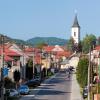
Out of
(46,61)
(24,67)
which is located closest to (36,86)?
(24,67)

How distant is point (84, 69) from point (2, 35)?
37.7 metres

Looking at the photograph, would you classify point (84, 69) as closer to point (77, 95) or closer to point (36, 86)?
point (36, 86)

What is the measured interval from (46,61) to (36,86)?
70.9m

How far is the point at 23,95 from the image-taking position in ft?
225

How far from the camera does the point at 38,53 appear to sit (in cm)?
16112

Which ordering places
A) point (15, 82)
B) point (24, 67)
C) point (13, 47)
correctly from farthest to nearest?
point (13, 47) → point (24, 67) → point (15, 82)

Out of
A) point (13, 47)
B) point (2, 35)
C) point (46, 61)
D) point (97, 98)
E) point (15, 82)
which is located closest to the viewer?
point (2, 35)

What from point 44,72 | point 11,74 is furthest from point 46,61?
point 11,74

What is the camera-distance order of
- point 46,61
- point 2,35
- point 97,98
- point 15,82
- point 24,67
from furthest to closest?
point 46,61
point 24,67
point 15,82
point 97,98
point 2,35

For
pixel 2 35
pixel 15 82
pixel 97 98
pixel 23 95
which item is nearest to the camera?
pixel 2 35

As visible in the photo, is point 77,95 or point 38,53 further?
point 38,53

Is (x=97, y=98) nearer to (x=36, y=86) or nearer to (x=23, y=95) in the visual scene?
(x=23, y=95)

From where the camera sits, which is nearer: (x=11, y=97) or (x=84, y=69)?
(x=11, y=97)

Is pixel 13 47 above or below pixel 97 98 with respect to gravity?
above
